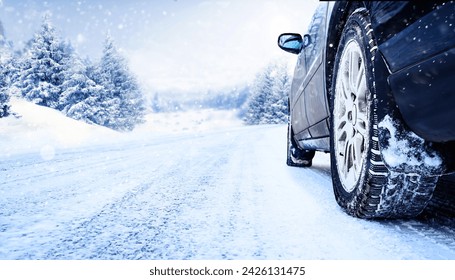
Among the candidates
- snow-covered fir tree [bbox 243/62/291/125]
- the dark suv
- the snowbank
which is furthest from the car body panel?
snow-covered fir tree [bbox 243/62/291/125]

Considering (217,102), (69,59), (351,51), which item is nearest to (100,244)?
(351,51)

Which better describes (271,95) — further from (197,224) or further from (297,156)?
(197,224)

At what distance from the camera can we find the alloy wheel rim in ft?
4.71

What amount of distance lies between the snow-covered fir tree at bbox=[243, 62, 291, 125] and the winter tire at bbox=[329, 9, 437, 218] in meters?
38.9

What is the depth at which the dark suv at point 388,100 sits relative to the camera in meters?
0.99

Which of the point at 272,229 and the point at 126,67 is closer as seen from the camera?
the point at 272,229

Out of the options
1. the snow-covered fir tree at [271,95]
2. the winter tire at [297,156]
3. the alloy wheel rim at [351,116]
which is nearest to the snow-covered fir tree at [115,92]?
the snow-covered fir tree at [271,95]

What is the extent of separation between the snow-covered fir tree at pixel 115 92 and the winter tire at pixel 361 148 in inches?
927

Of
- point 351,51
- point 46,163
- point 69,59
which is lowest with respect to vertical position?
point 46,163

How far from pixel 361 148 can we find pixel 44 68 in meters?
22.1

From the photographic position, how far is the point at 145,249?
1.18m

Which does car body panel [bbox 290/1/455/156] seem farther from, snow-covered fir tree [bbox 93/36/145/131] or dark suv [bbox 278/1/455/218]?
snow-covered fir tree [bbox 93/36/145/131]
